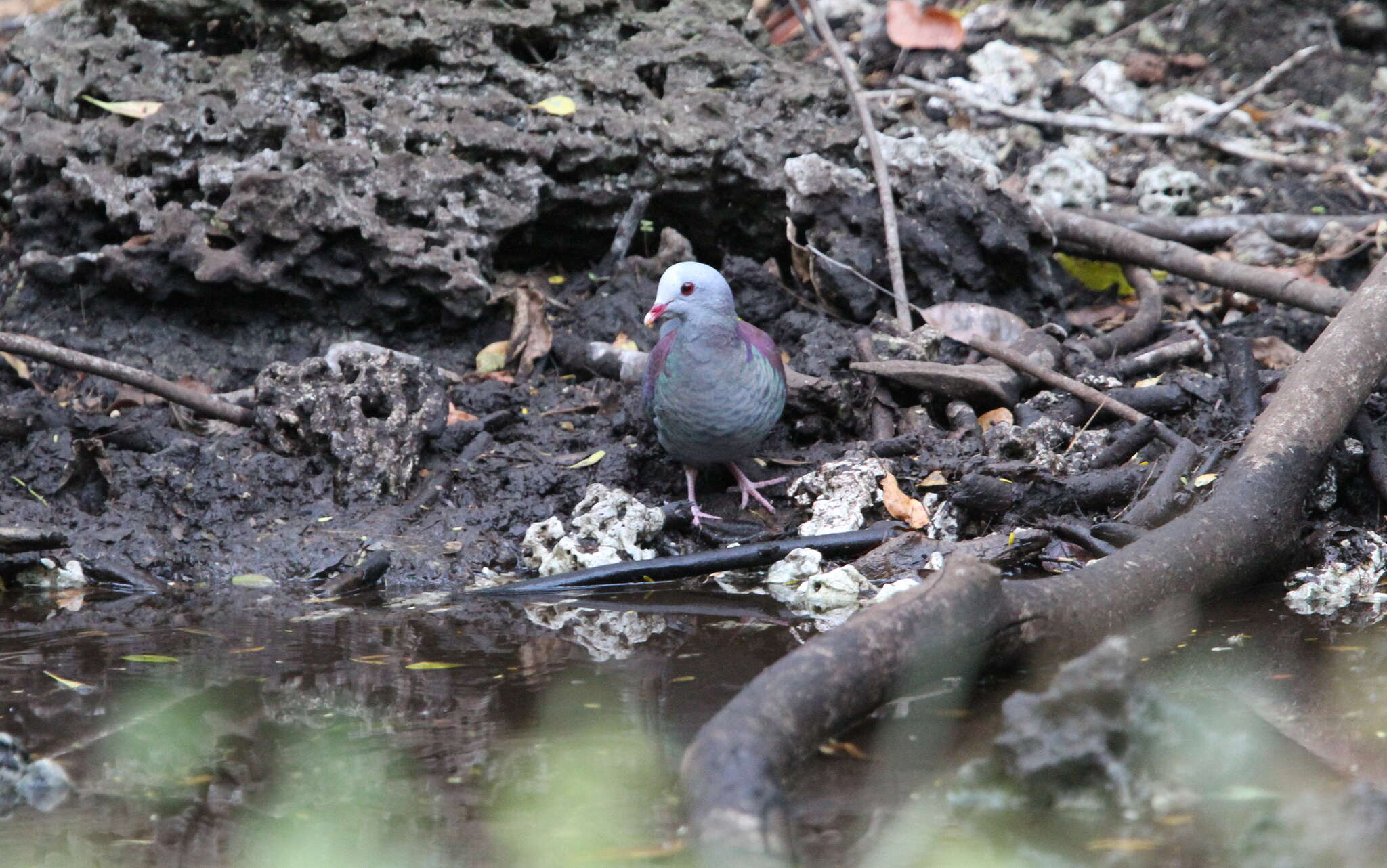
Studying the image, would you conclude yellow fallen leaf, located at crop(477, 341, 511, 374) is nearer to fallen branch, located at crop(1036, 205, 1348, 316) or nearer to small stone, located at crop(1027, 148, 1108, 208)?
fallen branch, located at crop(1036, 205, 1348, 316)

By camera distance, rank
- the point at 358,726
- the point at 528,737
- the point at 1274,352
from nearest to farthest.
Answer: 1. the point at 528,737
2. the point at 358,726
3. the point at 1274,352

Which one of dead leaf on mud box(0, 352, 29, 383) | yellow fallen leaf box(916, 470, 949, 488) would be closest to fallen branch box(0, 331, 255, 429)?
dead leaf on mud box(0, 352, 29, 383)

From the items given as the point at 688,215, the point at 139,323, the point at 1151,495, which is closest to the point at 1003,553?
the point at 1151,495

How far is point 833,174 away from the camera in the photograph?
5.89 metres

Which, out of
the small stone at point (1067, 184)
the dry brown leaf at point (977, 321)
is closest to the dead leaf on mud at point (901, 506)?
the dry brown leaf at point (977, 321)

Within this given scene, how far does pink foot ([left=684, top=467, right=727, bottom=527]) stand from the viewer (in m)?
4.79

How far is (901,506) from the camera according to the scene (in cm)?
453

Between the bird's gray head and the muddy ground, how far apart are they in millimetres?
522

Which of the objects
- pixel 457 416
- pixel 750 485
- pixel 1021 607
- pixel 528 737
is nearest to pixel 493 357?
pixel 457 416

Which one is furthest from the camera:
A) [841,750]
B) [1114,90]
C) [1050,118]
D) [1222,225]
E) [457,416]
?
[1114,90]

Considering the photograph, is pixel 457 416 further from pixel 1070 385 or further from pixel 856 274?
pixel 1070 385

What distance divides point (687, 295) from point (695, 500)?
798mm

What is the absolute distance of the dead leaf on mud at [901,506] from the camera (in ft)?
14.6

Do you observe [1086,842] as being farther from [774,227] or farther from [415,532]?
[774,227]
